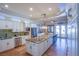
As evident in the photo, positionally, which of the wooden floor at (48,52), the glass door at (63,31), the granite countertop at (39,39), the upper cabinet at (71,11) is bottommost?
the wooden floor at (48,52)

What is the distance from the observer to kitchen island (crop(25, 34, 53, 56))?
67.9 inches

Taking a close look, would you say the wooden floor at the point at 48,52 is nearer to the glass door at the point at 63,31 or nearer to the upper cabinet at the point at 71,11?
the glass door at the point at 63,31

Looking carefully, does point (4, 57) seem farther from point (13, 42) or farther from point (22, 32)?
point (22, 32)

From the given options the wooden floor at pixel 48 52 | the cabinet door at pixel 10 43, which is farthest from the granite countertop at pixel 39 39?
the cabinet door at pixel 10 43

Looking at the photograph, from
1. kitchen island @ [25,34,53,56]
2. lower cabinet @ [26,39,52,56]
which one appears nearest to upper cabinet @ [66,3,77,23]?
kitchen island @ [25,34,53,56]

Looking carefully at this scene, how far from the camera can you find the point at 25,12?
68.6 inches

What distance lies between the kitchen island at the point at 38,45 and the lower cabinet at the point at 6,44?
27 cm

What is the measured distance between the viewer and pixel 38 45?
173 cm

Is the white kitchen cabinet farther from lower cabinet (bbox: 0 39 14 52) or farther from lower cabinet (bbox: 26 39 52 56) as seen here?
lower cabinet (bbox: 0 39 14 52)

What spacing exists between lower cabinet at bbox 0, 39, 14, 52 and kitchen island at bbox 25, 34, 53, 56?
0.90ft

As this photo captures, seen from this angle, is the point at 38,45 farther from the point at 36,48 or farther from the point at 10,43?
the point at 10,43

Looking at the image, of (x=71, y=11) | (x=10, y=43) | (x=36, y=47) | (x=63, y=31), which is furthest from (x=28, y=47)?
(x=71, y=11)

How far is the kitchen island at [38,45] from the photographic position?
1724mm

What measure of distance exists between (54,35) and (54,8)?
485 millimetres
